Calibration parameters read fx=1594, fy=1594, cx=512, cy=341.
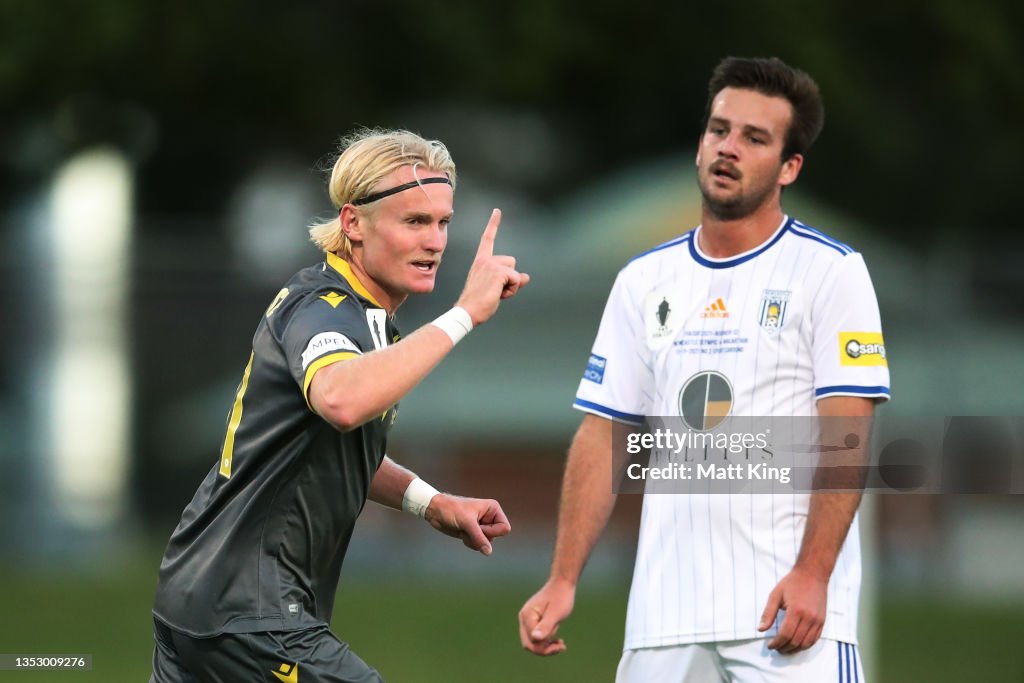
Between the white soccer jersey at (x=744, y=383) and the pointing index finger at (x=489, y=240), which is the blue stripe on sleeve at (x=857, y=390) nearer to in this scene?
the white soccer jersey at (x=744, y=383)

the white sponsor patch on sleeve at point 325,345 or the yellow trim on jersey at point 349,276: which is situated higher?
the yellow trim on jersey at point 349,276

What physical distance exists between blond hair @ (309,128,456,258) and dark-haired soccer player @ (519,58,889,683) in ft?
3.08

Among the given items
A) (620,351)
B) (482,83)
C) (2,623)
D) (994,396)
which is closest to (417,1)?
(482,83)

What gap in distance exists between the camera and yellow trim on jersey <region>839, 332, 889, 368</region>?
490 cm

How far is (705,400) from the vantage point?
16.9 feet

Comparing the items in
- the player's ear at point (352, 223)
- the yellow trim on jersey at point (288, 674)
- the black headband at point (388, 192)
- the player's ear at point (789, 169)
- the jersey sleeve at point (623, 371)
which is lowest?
the yellow trim on jersey at point (288, 674)

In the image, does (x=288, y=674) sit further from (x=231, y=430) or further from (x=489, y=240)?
(x=489, y=240)

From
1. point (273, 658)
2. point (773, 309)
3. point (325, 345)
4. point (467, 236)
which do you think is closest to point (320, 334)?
point (325, 345)

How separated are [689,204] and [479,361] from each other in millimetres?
2827

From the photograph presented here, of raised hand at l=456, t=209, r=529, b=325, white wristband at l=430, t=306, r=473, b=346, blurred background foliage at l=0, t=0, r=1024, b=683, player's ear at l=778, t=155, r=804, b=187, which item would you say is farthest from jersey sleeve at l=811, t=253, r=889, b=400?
blurred background foliage at l=0, t=0, r=1024, b=683

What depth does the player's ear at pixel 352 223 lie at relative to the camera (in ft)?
15.7

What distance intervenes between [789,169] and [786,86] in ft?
0.90

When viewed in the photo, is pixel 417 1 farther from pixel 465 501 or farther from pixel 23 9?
pixel 465 501

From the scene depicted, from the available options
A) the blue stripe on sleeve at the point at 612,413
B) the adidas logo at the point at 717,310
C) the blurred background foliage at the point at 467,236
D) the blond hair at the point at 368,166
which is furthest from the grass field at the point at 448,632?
the blond hair at the point at 368,166
